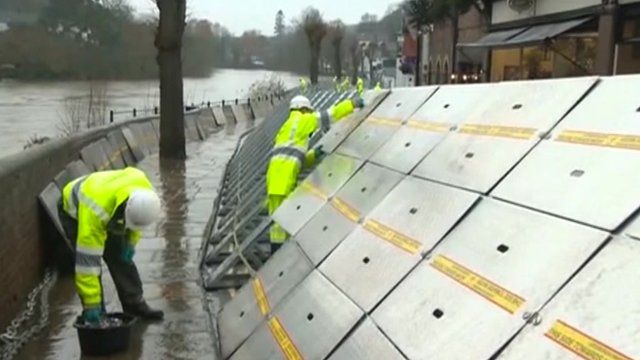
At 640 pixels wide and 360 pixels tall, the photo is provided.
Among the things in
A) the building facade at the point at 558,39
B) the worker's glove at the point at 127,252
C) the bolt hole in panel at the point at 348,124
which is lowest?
the worker's glove at the point at 127,252

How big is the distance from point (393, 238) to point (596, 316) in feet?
4.50

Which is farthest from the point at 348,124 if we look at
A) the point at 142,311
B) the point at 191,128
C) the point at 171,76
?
the point at 191,128

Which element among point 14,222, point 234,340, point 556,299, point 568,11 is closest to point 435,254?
point 556,299

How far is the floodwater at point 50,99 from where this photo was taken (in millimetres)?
23516

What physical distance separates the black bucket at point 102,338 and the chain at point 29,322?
0.53 metres

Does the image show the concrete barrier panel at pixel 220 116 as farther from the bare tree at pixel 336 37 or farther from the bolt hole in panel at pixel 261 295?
the bare tree at pixel 336 37

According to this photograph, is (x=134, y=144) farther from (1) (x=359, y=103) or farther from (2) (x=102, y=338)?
(2) (x=102, y=338)

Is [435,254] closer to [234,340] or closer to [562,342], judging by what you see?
[562,342]

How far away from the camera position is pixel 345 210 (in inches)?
168

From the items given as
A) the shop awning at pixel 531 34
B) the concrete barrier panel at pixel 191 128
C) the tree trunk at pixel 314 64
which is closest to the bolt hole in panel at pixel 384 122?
the shop awning at pixel 531 34

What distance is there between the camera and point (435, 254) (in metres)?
3.12

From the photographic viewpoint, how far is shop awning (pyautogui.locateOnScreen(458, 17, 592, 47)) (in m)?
15.5

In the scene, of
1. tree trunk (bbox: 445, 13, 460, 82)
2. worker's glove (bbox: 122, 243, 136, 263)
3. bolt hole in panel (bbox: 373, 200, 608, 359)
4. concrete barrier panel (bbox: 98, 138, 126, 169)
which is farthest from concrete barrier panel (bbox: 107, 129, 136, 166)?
tree trunk (bbox: 445, 13, 460, 82)

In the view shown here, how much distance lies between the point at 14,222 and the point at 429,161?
342 centimetres
